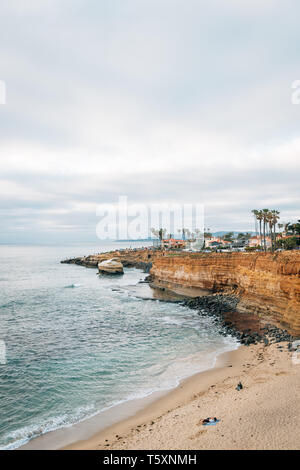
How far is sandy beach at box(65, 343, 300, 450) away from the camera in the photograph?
8945mm

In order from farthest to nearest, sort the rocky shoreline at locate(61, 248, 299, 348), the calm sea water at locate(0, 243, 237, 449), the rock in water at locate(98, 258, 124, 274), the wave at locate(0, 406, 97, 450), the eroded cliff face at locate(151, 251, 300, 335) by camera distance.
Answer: the rock in water at locate(98, 258, 124, 274) < the eroded cliff face at locate(151, 251, 300, 335) < the rocky shoreline at locate(61, 248, 299, 348) < the calm sea water at locate(0, 243, 237, 449) < the wave at locate(0, 406, 97, 450)

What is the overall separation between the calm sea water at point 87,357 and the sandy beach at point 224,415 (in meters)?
1.72

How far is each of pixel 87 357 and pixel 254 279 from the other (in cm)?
1739

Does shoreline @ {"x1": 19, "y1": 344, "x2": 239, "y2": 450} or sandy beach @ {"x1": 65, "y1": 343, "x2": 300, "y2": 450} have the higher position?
sandy beach @ {"x1": 65, "y1": 343, "x2": 300, "y2": 450}

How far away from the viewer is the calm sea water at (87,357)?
1272cm

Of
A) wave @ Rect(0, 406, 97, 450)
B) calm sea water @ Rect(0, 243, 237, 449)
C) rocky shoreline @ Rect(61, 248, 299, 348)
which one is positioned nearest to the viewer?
wave @ Rect(0, 406, 97, 450)

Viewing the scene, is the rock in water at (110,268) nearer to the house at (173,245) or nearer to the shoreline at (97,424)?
the house at (173,245)

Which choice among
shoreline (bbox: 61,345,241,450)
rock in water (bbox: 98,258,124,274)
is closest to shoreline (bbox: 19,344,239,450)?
shoreline (bbox: 61,345,241,450)

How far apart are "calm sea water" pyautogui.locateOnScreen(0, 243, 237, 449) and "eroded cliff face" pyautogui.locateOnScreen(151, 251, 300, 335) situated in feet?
16.3

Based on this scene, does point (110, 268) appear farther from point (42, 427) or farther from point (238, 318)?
point (42, 427)

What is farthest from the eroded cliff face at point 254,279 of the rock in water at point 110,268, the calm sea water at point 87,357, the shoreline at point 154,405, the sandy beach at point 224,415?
the rock in water at point 110,268

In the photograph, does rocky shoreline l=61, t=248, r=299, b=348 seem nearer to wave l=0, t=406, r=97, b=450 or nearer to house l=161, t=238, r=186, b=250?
wave l=0, t=406, r=97, b=450

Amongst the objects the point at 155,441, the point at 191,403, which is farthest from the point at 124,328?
the point at 155,441
